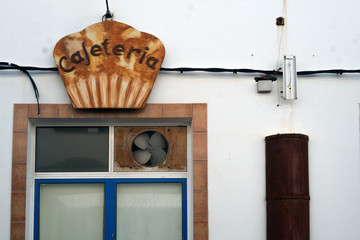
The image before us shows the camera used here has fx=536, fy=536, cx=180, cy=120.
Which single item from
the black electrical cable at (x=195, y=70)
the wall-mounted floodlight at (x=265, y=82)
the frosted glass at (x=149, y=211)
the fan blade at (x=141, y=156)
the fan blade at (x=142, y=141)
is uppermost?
the black electrical cable at (x=195, y=70)

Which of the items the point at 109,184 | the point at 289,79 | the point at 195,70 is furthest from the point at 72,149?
the point at 289,79

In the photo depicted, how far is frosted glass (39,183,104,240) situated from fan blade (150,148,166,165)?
67cm

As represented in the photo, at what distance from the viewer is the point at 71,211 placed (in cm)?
621

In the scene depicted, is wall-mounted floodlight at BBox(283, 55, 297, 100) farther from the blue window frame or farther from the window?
the blue window frame

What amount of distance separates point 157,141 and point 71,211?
1.28 m

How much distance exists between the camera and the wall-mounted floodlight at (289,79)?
6008 mm

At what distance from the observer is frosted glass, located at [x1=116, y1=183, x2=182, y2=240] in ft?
20.3

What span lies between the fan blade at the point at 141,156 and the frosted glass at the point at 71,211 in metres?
0.53

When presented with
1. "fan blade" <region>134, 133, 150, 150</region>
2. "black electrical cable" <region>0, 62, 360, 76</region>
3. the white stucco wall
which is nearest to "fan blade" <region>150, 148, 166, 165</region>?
"fan blade" <region>134, 133, 150, 150</region>

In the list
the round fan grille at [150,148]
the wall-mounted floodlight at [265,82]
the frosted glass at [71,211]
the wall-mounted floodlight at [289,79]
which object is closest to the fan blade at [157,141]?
the round fan grille at [150,148]

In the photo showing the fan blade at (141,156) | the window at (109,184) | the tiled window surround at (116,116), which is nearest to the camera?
the tiled window surround at (116,116)

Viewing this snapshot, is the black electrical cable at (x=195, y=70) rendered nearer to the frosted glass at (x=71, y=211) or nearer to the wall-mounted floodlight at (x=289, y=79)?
the wall-mounted floodlight at (x=289, y=79)

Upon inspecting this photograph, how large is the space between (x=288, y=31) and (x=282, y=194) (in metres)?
1.92

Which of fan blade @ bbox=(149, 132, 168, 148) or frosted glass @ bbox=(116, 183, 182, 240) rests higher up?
fan blade @ bbox=(149, 132, 168, 148)
